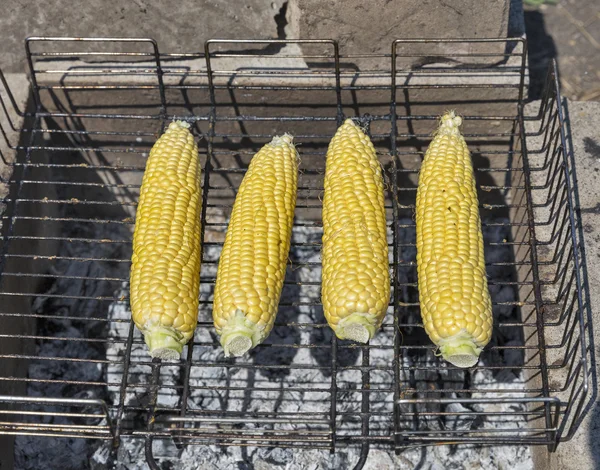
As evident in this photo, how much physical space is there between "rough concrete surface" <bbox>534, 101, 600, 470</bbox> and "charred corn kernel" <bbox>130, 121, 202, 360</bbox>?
77.6 inches

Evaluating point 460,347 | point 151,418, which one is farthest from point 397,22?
point 151,418

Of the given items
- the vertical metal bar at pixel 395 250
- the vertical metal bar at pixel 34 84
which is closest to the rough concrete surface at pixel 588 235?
the vertical metal bar at pixel 395 250

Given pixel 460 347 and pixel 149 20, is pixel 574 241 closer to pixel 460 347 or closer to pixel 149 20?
pixel 460 347

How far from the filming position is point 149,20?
15.7 ft

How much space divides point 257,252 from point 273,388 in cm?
103

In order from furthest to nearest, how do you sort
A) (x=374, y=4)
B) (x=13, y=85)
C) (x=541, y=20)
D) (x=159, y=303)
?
(x=541, y=20) → (x=13, y=85) → (x=374, y=4) → (x=159, y=303)

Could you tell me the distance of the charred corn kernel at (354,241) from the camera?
135 inches

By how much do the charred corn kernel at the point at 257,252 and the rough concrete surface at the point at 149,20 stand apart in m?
1.08

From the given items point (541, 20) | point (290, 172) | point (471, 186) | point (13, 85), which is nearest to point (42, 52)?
point (13, 85)

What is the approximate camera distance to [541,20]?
6.28 meters

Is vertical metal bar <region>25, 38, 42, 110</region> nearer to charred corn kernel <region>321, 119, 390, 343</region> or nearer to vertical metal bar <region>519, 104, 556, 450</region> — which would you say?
charred corn kernel <region>321, 119, 390, 343</region>

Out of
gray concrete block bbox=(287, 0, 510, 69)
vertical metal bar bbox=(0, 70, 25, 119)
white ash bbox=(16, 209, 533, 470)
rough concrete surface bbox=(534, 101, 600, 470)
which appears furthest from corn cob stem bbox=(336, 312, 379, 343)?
vertical metal bar bbox=(0, 70, 25, 119)

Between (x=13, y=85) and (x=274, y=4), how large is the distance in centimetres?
185

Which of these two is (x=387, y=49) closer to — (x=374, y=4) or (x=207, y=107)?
(x=374, y=4)
